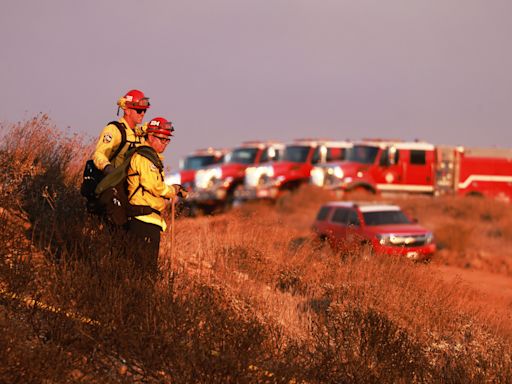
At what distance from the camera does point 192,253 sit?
35.8 ft

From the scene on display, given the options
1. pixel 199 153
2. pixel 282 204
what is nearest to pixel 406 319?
pixel 282 204

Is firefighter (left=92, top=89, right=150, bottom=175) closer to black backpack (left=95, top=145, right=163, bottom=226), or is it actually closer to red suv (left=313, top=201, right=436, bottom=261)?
A: black backpack (left=95, top=145, right=163, bottom=226)

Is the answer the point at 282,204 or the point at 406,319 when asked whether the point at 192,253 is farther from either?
the point at 282,204

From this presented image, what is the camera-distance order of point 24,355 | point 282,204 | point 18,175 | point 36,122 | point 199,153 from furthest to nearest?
point 199,153, point 282,204, point 36,122, point 18,175, point 24,355

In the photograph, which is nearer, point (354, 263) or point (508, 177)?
point (354, 263)

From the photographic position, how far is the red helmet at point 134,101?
8.46 metres

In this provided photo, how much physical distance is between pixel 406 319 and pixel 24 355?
14.9 feet

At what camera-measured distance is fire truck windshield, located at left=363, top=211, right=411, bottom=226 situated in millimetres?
17641

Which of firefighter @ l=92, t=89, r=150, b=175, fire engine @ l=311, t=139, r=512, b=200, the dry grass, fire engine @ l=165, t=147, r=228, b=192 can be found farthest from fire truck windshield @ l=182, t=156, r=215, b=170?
firefighter @ l=92, t=89, r=150, b=175

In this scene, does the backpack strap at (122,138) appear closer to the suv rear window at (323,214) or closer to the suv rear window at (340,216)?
the suv rear window at (340,216)

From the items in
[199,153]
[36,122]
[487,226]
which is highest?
[36,122]

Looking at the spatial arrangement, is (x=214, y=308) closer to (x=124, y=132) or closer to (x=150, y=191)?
(x=150, y=191)

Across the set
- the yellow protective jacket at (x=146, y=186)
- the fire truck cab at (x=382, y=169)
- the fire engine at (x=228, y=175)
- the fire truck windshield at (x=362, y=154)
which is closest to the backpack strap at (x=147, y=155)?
the yellow protective jacket at (x=146, y=186)

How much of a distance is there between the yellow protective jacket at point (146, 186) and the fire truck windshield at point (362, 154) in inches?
868
